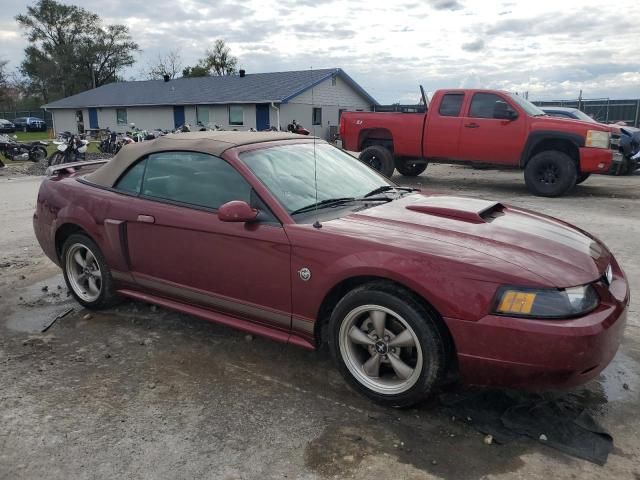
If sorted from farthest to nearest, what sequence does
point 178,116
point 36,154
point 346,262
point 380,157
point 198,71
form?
point 198,71 → point 178,116 → point 36,154 → point 380,157 → point 346,262

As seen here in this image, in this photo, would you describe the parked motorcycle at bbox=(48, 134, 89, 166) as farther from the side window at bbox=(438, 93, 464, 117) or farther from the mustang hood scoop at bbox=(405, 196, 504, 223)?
the mustang hood scoop at bbox=(405, 196, 504, 223)

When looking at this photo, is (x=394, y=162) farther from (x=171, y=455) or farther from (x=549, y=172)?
(x=171, y=455)

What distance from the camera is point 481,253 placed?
2787 millimetres

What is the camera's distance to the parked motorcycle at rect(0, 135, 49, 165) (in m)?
18.1

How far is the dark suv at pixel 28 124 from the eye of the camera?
1893 inches

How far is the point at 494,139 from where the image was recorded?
10.8 m

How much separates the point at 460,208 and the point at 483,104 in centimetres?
819

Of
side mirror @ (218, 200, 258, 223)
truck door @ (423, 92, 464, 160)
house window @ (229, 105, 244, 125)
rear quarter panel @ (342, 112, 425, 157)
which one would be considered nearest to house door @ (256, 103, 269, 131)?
house window @ (229, 105, 244, 125)

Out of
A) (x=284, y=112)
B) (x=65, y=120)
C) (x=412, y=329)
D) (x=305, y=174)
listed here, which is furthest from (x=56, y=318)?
(x=65, y=120)

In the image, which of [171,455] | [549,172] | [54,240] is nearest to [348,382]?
[171,455]

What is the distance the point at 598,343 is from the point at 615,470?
58 cm

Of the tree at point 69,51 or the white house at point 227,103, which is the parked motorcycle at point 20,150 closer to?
the white house at point 227,103

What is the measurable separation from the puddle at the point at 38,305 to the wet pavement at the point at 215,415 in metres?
0.04

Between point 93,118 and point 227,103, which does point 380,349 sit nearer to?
point 227,103
